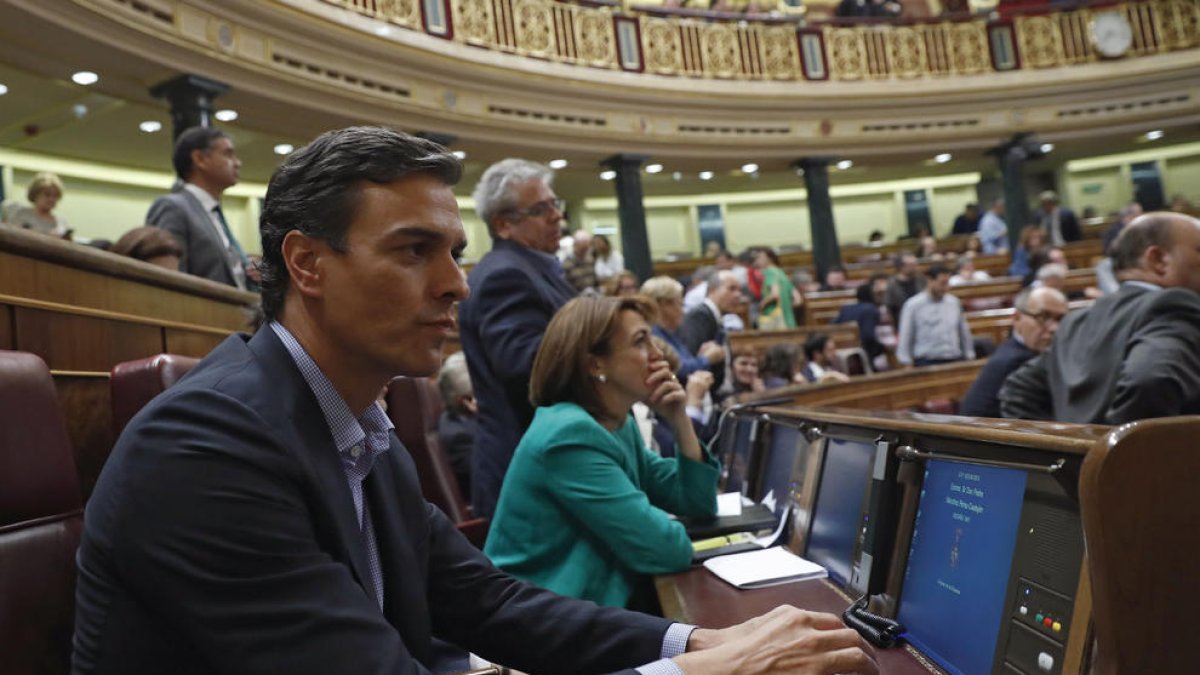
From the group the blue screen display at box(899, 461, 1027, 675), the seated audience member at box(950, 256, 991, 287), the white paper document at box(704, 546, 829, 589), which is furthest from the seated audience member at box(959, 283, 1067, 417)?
the seated audience member at box(950, 256, 991, 287)

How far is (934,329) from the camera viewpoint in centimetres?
632

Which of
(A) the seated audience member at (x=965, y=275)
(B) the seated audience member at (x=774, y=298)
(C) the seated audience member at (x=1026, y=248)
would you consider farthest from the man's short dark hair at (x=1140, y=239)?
(C) the seated audience member at (x=1026, y=248)

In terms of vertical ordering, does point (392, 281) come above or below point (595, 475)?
above

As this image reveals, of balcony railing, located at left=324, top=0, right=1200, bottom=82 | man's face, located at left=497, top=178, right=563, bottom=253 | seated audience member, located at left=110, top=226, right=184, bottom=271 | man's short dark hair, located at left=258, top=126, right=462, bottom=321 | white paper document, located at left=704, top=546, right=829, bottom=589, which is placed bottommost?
white paper document, located at left=704, top=546, right=829, bottom=589

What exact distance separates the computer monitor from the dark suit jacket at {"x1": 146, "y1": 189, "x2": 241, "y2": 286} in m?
2.42

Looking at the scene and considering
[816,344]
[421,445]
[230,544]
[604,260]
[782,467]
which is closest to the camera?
[230,544]

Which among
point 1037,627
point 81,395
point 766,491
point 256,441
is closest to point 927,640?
point 1037,627

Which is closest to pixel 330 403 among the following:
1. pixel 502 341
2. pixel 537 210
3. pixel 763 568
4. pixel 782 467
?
pixel 763 568

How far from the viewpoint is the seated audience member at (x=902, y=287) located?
24.9ft

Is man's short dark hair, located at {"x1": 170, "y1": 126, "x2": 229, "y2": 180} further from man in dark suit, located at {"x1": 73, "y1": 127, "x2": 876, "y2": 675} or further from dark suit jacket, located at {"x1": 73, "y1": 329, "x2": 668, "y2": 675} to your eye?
dark suit jacket, located at {"x1": 73, "y1": 329, "x2": 668, "y2": 675}

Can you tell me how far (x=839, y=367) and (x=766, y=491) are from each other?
421 centimetres

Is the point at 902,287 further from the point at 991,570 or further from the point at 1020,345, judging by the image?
the point at 991,570

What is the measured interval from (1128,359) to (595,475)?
53.7 inches

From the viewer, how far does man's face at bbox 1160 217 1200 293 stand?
7.89ft
